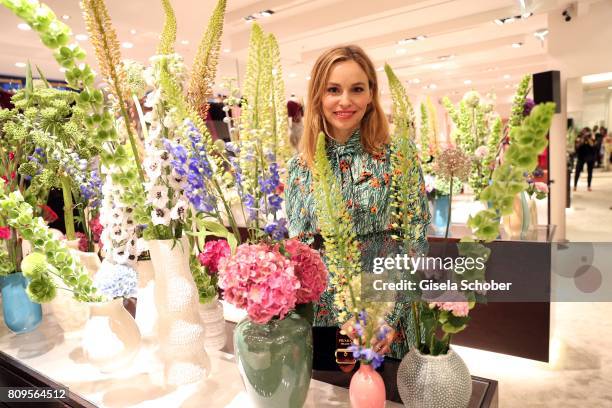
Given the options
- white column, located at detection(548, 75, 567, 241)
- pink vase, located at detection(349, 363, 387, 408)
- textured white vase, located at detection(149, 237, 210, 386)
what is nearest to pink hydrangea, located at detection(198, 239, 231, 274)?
textured white vase, located at detection(149, 237, 210, 386)

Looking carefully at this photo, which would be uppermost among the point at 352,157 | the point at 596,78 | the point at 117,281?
the point at 596,78

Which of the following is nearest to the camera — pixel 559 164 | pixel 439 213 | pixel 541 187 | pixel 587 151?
pixel 541 187

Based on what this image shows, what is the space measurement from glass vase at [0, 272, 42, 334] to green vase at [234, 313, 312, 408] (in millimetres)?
955

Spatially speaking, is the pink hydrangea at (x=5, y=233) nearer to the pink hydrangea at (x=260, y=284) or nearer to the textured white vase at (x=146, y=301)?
the textured white vase at (x=146, y=301)

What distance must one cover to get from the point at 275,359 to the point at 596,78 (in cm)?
547

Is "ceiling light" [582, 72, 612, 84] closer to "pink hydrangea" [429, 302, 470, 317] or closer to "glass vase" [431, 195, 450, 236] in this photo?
"glass vase" [431, 195, 450, 236]

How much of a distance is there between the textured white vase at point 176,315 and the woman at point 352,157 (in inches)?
16.4

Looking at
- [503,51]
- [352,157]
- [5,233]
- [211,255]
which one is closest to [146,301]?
[211,255]

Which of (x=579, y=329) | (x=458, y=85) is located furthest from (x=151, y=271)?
(x=458, y=85)

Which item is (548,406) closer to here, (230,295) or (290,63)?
(230,295)

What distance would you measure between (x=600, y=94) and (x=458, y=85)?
7.70m

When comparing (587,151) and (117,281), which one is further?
(587,151)

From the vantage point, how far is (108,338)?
3.29ft

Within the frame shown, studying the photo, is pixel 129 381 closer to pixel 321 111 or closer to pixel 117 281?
pixel 117 281
